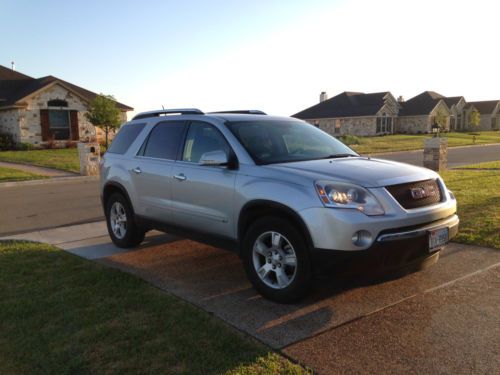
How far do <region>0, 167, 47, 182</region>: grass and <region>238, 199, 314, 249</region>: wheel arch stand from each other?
15341 mm

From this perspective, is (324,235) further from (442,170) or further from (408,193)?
(442,170)

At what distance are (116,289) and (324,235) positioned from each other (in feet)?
7.62

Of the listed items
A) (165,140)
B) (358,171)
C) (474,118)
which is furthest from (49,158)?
(474,118)

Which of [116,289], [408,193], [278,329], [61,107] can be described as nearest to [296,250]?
[278,329]

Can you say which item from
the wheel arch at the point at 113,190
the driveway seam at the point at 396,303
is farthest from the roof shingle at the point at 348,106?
the driveway seam at the point at 396,303

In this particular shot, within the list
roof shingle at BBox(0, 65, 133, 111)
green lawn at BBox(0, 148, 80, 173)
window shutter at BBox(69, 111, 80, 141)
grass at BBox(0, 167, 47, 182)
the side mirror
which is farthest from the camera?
window shutter at BBox(69, 111, 80, 141)

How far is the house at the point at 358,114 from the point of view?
191 feet

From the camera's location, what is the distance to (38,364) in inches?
134

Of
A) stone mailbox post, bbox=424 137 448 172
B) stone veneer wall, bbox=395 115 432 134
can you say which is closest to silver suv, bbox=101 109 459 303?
stone mailbox post, bbox=424 137 448 172

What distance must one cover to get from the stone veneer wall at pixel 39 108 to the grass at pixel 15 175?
34.6 ft

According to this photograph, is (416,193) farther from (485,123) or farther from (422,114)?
(485,123)

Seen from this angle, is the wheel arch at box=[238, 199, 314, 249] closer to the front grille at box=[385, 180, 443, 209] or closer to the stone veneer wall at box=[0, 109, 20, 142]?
the front grille at box=[385, 180, 443, 209]

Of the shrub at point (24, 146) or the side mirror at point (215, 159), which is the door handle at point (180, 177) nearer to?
the side mirror at point (215, 159)

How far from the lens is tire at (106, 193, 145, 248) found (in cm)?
656
